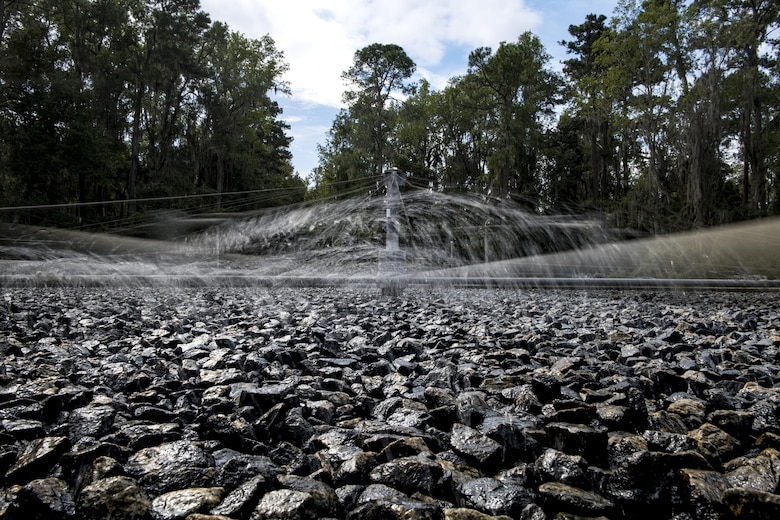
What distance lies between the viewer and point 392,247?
5.46 metres

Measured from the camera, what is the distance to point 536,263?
392 inches

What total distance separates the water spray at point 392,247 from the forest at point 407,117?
7235 mm

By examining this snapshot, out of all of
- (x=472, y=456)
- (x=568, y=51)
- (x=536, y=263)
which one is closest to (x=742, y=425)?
(x=472, y=456)

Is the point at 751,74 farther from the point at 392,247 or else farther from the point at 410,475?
the point at 410,475

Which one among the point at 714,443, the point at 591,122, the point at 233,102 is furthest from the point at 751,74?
the point at 233,102

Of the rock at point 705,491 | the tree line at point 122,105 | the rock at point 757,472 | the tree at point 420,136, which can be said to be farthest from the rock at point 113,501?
the tree at point 420,136

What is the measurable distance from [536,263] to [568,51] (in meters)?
23.0

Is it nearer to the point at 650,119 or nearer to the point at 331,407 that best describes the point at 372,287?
the point at 331,407

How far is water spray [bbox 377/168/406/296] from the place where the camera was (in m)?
5.39

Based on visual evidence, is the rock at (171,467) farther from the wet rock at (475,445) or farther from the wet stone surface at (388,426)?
the wet rock at (475,445)

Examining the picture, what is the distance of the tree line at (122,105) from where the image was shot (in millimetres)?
19922

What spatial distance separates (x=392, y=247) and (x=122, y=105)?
2468 centimetres

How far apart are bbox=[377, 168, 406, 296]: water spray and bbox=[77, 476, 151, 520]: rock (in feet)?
14.6

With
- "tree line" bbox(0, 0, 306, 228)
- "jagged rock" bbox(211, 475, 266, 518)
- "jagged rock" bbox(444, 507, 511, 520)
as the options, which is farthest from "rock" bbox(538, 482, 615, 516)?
"tree line" bbox(0, 0, 306, 228)
